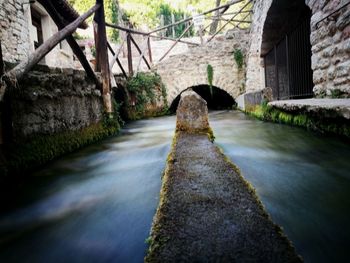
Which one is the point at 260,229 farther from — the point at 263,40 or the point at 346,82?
the point at 263,40

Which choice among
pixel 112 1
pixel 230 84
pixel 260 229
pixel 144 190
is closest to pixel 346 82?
pixel 144 190

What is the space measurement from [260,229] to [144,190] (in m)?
1.49

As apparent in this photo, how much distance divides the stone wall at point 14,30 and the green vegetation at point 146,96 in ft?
10.9

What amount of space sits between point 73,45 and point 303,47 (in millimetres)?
5010

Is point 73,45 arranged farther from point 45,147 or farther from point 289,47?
point 289,47

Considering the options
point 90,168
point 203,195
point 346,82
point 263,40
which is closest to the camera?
point 203,195

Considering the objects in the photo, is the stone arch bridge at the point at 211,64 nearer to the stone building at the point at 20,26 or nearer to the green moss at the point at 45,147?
the stone building at the point at 20,26

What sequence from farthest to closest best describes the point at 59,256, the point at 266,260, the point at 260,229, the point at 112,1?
the point at 112,1 < the point at 59,256 < the point at 260,229 < the point at 266,260

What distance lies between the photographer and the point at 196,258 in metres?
0.88

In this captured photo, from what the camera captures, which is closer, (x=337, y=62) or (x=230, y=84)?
(x=337, y=62)

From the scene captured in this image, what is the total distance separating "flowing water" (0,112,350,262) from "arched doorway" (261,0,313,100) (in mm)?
3283

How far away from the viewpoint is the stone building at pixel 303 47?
3748mm

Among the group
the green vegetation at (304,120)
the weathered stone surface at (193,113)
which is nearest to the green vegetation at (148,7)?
the green vegetation at (304,120)

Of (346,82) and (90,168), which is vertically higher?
(346,82)
